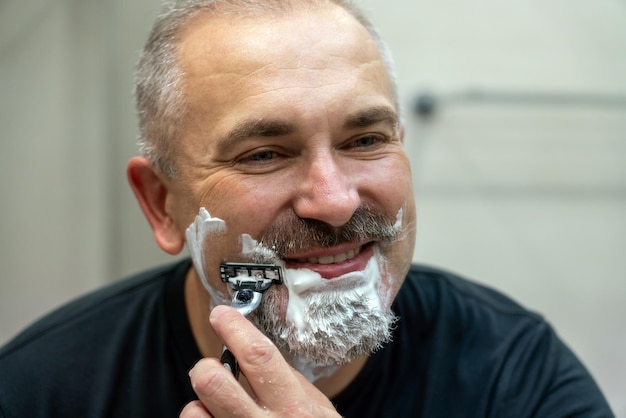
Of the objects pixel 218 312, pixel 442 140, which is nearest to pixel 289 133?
pixel 218 312

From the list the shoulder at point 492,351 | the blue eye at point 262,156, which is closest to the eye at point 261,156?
the blue eye at point 262,156

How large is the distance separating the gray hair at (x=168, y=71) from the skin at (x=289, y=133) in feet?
0.06

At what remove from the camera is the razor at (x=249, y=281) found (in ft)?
2.41

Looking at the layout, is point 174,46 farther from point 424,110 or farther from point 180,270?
point 424,110

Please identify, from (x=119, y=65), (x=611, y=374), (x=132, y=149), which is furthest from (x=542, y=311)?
(x=119, y=65)

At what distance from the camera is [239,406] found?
607mm

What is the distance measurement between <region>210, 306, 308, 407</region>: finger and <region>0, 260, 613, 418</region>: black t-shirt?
0.26 m

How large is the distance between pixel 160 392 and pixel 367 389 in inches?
11.1

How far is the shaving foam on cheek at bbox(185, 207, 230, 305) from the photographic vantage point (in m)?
0.78

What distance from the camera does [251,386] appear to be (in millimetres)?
628

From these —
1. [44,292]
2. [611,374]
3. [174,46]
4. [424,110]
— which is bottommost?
[611,374]

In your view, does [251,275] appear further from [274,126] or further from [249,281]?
[274,126]

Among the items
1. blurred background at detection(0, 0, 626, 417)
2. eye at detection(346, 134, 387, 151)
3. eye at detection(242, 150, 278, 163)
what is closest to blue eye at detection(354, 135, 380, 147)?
eye at detection(346, 134, 387, 151)

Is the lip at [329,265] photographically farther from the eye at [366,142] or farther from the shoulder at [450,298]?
the shoulder at [450,298]
